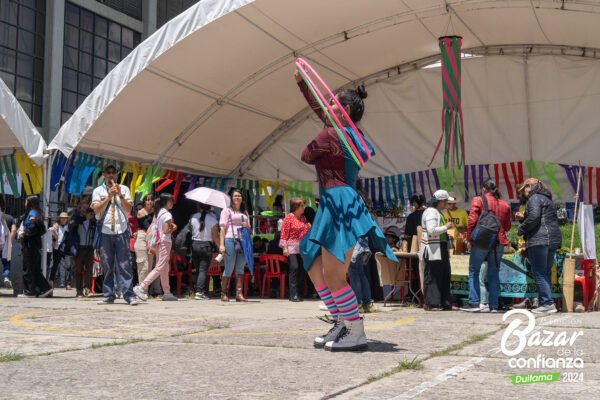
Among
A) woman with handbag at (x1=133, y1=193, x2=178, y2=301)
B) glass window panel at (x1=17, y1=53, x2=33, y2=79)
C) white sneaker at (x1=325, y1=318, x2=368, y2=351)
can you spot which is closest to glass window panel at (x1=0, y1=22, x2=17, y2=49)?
glass window panel at (x1=17, y1=53, x2=33, y2=79)

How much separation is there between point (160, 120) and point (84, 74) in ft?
51.5

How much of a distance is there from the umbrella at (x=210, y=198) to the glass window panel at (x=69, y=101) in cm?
1566

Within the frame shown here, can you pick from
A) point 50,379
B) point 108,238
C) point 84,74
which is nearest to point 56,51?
point 84,74

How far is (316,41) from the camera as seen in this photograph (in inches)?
506

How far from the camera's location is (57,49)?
26141 mm

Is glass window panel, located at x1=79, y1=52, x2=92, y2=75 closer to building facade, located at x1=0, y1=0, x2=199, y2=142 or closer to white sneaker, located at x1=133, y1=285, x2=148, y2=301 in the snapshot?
building facade, located at x1=0, y1=0, x2=199, y2=142

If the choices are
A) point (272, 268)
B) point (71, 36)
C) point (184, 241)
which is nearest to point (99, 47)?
point (71, 36)

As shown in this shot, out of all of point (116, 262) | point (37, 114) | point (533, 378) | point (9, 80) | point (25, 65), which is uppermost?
point (25, 65)

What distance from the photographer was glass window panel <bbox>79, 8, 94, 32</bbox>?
2747 cm

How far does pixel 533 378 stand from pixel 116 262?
7346 millimetres

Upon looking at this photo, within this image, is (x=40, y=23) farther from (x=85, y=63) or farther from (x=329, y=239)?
(x=329, y=239)

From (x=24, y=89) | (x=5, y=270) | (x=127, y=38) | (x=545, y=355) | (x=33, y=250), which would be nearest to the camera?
(x=545, y=355)

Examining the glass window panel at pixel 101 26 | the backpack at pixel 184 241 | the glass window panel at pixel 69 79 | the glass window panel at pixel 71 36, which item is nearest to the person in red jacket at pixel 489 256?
the backpack at pixel 184 241

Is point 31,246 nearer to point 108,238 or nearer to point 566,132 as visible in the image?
point 108,238
